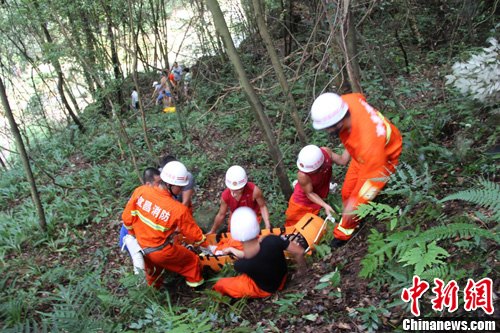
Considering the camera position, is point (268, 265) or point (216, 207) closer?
point (268, 265)

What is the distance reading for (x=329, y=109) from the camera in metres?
3.79

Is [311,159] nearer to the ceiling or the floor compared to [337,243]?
nearer to the ceiling

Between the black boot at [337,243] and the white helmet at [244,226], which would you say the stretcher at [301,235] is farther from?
the white helmet at [244,226]

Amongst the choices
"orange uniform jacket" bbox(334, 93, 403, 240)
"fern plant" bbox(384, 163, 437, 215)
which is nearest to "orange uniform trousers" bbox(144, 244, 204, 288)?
"orange uniform jacket" bbox(334, 93, 403, 240)

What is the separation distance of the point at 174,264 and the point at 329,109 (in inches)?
108

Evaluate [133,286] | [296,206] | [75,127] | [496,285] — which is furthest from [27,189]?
[496,285]

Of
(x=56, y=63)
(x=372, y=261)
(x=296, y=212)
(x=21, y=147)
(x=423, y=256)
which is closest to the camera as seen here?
(x=423, y=256)

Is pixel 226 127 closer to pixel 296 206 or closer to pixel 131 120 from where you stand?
pixel 131 120

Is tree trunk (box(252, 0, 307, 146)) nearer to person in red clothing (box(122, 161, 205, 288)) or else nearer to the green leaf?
person in red clothing (box(122, 161, 205, 288))

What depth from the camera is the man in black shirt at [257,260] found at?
13.4 feet

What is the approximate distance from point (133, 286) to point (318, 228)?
8.07 ft

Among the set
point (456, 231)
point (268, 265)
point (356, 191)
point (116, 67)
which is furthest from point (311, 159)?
point (116, 67)

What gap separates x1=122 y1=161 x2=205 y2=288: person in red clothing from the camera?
4.62 meters

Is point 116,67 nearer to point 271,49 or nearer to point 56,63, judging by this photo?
point 56,63
